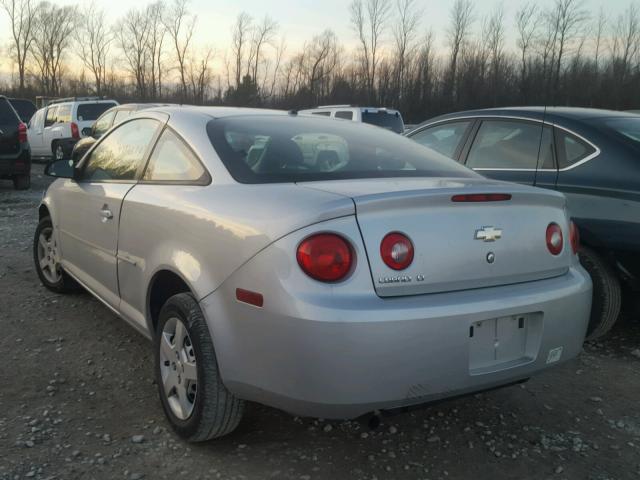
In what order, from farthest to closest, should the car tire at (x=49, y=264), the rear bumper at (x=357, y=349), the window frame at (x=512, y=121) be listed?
the car tire at (x=49, y=264) < the window frame at (x=512, y=121) < the rear bumper at (x=357, y=349)

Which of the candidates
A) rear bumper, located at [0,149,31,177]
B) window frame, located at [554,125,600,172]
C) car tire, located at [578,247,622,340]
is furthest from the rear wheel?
car tire, located at [578,247,622,340]

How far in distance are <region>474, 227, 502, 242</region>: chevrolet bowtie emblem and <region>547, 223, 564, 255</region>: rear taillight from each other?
0.34 m

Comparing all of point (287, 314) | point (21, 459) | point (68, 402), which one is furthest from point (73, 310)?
point (287, 314)

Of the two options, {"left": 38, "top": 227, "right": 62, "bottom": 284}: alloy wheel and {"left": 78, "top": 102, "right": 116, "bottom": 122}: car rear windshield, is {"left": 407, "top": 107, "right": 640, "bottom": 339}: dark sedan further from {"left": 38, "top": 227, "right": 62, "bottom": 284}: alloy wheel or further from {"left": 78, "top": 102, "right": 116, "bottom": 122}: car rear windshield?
{"left": 78, "top": 102, "right": 116, "bottom": 122}: car rear windshield

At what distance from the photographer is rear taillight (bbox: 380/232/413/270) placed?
7.00ft

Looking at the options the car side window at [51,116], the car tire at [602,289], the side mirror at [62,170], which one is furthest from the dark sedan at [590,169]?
the car side window at [51,116]

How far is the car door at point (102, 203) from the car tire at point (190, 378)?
0.76 m

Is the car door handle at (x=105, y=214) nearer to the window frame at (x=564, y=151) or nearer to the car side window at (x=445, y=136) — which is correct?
the car side window at (x=445, y=136)

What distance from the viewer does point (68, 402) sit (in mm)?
3051

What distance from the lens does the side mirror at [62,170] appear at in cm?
405

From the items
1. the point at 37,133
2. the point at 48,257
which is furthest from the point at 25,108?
the point at 48,257

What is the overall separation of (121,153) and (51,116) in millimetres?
15156

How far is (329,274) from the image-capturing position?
2.09 meters

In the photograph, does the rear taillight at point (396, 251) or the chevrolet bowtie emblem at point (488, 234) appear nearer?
the rear taillight at point (396, 251)
